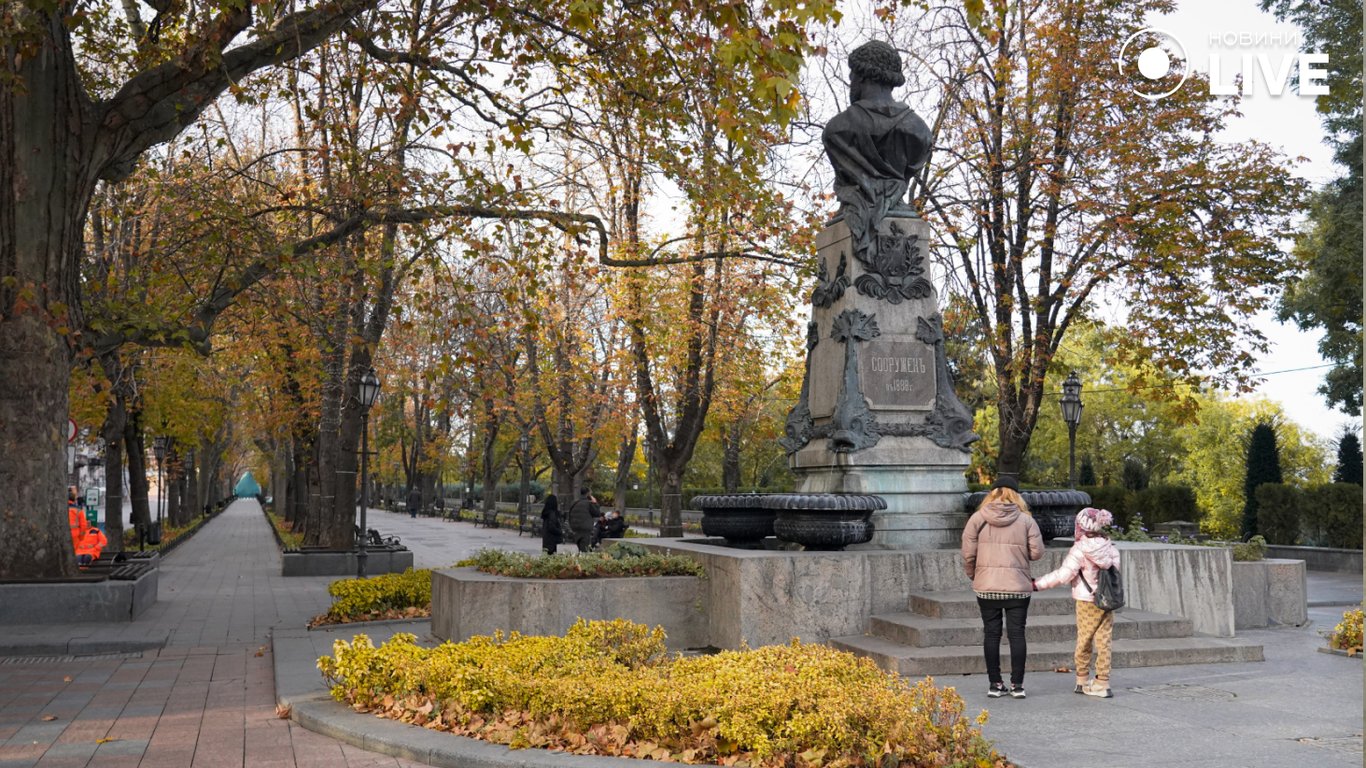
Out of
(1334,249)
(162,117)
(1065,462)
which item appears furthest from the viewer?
(1065,462)

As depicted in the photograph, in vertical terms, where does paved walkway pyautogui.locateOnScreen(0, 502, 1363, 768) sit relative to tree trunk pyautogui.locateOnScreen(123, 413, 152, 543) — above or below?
below

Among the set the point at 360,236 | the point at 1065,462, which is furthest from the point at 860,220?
the point at 1065,462

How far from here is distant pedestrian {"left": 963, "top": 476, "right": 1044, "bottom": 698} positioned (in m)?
8.64

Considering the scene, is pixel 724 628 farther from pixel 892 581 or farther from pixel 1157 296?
pixel 1157 296

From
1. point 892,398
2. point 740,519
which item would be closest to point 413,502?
point 740,519

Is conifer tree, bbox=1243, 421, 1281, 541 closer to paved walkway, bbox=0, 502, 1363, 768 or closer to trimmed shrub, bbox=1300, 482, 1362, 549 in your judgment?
trimmed shrub, bbox=1300, 482, 1362, 549

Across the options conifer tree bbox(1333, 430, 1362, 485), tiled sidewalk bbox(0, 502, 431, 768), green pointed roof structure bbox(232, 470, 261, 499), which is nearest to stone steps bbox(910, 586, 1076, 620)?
tiled sidewalk bbox(0, 502, 431, 768)

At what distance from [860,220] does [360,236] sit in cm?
976

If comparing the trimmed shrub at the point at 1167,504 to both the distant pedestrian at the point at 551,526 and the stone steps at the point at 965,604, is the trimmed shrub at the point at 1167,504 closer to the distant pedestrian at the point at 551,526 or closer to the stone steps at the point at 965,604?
the distant pedestrian at the point at 551,526

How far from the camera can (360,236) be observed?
19.0 meters

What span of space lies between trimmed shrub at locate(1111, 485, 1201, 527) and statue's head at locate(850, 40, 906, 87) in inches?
909

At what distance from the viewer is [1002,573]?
28.7 ft

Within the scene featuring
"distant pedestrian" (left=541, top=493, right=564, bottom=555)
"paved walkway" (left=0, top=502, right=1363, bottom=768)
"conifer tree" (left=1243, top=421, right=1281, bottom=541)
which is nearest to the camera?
"paved walkway" (left=0, top=502, right=1363, bottom=768)

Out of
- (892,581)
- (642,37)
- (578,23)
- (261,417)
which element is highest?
(642,37)
